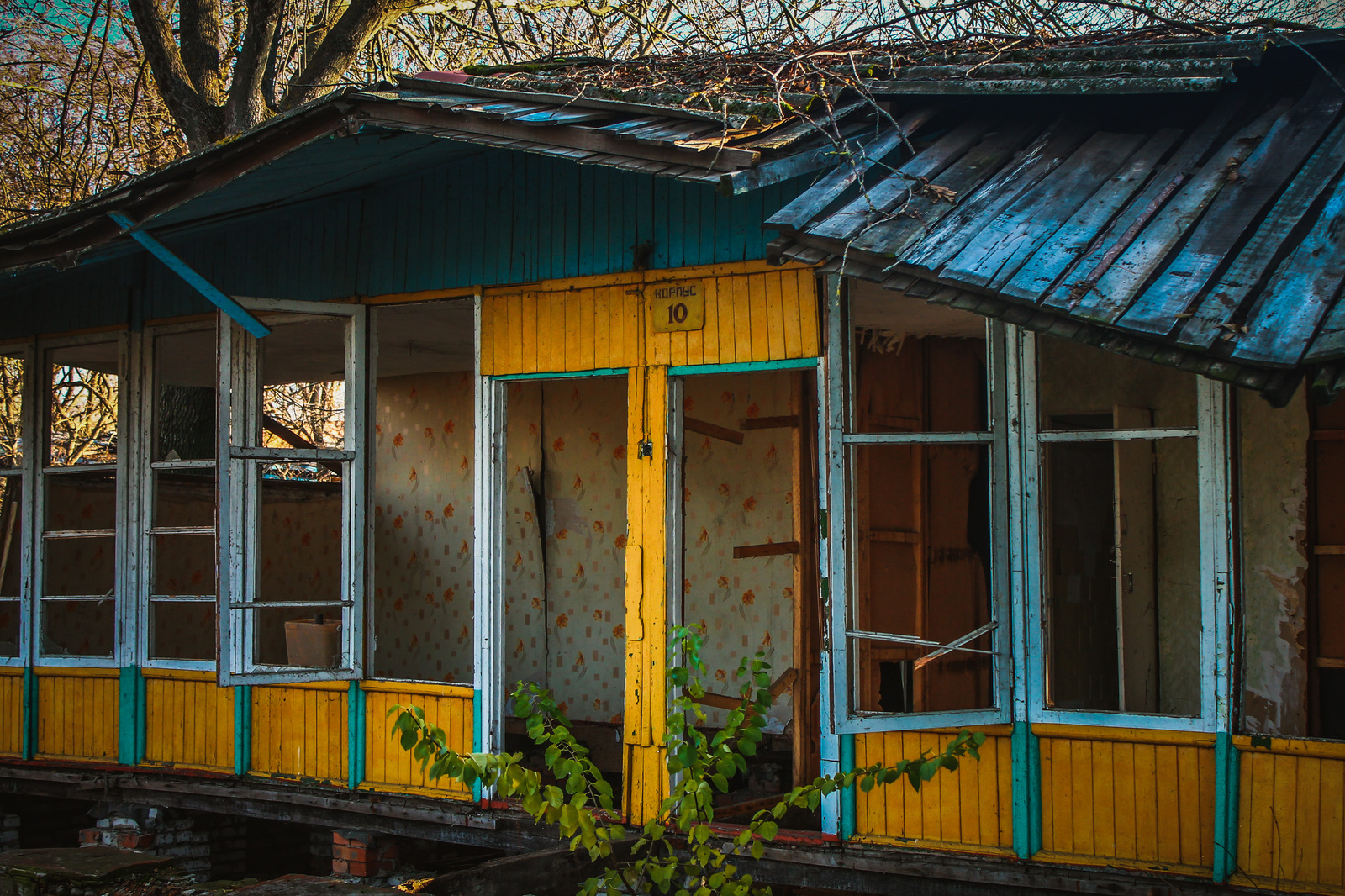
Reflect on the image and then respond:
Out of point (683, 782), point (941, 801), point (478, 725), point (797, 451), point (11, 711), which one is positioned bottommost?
point (11, 711)

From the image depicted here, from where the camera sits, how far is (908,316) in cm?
606

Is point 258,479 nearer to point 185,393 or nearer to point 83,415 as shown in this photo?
point 185,393

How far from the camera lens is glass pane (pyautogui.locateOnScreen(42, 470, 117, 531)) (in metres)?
7.09

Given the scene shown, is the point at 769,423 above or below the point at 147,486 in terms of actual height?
above

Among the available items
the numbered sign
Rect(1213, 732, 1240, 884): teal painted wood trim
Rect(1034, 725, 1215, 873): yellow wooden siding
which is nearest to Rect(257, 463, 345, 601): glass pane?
the numbered sign

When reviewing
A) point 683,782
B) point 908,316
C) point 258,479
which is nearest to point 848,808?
point 683,782

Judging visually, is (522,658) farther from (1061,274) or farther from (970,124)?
(1061,274)

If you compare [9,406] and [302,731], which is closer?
[302,731]

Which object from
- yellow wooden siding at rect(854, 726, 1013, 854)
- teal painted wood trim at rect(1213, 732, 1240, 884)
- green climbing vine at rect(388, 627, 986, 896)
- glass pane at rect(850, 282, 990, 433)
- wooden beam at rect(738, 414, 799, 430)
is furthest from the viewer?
glass pane at rect(850, 282, 990, 433)

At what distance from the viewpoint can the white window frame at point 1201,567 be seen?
406cm

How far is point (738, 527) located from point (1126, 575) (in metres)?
2.35

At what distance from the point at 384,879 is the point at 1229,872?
386 centimetres

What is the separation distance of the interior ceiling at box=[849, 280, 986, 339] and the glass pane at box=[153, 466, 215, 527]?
16.5ft

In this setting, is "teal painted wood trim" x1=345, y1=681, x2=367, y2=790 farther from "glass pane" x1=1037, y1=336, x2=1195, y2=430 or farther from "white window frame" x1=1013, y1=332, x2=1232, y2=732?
"glass pane" x1=1037, y1=336, x2=1195, y2=430
